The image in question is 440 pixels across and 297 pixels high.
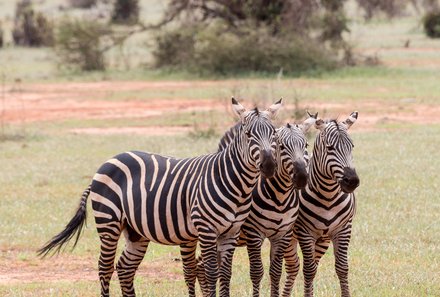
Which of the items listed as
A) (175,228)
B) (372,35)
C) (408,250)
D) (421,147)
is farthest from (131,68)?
(175,228)

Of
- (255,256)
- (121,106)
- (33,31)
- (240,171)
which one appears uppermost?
(240,171)

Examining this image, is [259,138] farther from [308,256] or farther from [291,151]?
[308,256]

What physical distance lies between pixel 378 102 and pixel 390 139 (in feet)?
17.5

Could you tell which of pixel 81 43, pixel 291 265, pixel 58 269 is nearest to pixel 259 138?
pixel 291 265

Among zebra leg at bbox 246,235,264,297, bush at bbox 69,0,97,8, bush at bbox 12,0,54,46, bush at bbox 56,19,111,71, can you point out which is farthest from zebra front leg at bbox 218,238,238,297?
bush at bbox 69,0,97,8

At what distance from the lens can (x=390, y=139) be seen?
54.6 ft

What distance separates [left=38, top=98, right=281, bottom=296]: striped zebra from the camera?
21.4 ft

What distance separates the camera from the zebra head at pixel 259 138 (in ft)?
20.5

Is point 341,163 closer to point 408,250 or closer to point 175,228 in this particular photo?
point 175,228

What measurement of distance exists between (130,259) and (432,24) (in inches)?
1302

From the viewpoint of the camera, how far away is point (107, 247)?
7.23 meters

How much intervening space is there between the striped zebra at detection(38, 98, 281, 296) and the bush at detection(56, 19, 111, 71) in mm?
21743

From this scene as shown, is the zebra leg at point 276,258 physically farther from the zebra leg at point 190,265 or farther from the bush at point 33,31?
the bush at point 33,31

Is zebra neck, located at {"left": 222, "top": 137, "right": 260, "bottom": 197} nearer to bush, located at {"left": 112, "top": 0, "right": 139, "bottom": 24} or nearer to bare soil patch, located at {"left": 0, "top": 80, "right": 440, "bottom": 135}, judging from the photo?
bare soil patch, located at {"left": 0, "top": 80, "right": 440, "bottom": 135}
